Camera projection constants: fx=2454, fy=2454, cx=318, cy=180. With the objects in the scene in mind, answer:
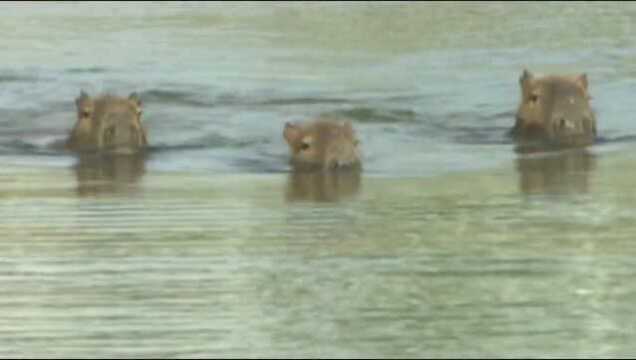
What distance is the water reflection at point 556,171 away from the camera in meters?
12.2

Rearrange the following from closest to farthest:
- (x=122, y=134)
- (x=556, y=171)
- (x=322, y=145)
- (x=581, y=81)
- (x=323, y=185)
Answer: (x=323, y=185) < (x=556, y=171) < (x=322, y=145) < (x=122, y=134) < (x=581, y=81)

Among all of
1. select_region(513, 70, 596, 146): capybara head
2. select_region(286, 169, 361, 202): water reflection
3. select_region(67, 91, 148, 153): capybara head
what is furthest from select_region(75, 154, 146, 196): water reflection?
select_region(513, 70, 596, 146): capybara head

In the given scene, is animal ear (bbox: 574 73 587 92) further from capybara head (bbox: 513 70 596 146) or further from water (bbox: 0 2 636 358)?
water (bbox: 0 2 636 358)

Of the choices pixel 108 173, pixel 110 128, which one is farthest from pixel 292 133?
pixel 110 128

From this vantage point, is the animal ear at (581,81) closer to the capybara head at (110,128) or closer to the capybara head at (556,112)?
the capybara head at (556,112)

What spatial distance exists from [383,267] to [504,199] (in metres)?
2.51

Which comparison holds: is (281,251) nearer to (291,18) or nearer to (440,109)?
(440,109)

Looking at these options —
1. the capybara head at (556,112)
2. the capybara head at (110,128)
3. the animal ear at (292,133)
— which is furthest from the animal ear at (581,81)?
the capybara head at (110,128)

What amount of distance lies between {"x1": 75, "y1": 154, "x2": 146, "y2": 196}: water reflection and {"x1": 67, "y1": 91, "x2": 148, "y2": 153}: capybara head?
361 mm

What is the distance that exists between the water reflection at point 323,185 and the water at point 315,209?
0.11 ft

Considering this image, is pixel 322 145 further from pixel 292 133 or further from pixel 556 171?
pixel 556 171

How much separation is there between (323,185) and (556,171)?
1346 mm

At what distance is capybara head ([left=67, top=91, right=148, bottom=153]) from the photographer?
50.0 feet

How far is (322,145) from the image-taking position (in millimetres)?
14078
